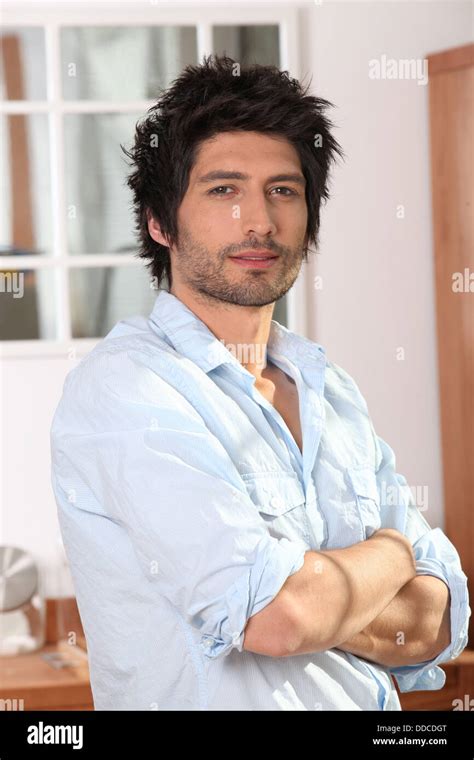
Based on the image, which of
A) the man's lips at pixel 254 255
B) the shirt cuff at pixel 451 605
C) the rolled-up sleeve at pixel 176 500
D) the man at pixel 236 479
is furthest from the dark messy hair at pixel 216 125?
the shirt cuff at pixel 451 605

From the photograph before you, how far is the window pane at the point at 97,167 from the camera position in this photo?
8.07ft

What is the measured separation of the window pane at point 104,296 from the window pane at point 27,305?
5cm

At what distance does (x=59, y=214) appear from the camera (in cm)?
246

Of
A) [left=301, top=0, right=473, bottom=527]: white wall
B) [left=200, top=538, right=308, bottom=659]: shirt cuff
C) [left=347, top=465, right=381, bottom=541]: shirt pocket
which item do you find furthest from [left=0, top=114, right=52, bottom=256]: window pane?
[left=200, top=538, right=308, bottom=659]: shirt cuff

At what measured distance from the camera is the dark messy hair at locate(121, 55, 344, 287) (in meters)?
1.19

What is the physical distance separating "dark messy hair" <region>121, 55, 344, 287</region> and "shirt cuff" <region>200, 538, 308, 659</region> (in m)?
0.41

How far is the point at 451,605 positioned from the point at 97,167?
5.19 ft

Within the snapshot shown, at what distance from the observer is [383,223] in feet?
8.45

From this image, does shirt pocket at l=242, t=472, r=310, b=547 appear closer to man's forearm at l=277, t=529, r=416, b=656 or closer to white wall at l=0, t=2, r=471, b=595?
man's forearm at l=277, t=529, r=416, b=656

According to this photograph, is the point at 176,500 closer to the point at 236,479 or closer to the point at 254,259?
the point at 236,479

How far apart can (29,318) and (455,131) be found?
1.06 m

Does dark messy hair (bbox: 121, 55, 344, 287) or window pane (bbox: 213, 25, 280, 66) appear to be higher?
window pane (bbox: 213, 25, 280, 66)

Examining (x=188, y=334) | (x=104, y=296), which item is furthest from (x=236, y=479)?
(x=104, y=296)
